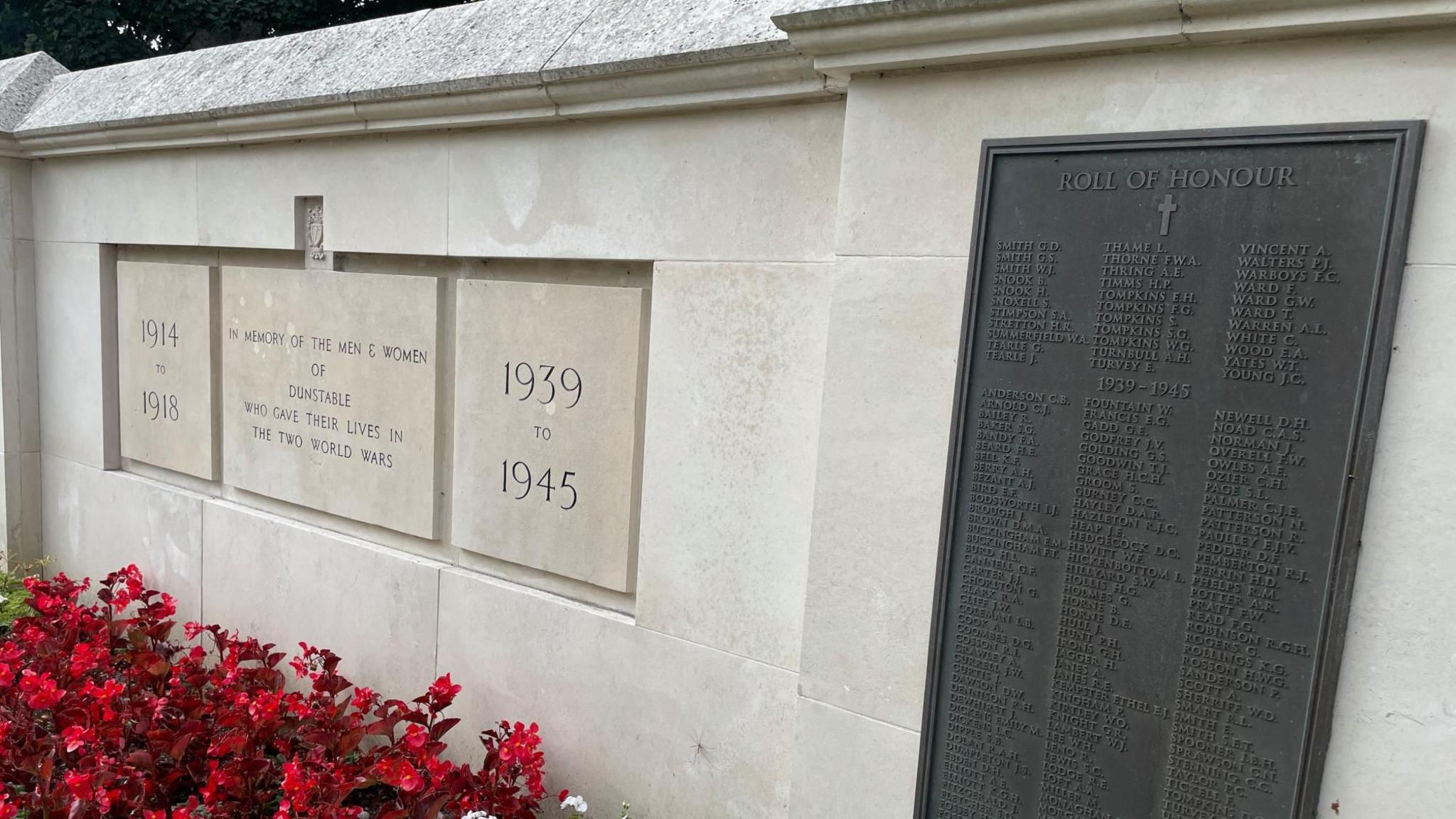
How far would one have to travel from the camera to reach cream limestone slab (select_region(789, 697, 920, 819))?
2.88 meters

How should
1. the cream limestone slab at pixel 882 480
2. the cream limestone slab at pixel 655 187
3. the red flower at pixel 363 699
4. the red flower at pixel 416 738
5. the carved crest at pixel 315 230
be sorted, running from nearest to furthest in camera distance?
1. the cream limestone slab at pixel 882 480
2. the cream limestone slab at pixel 655 187
3. the red flower at pixel 416 738
4. the red flower at pixel 363 699
5. the carved crest at pixel 315 230

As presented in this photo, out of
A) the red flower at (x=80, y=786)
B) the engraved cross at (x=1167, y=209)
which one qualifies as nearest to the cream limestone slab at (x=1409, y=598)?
the engraved cross at (x=1167, y=209)

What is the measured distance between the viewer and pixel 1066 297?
2.51 metres

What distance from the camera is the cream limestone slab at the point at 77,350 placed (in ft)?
19.8

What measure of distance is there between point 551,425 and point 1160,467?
2.51 metres

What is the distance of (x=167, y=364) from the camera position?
18.7ft

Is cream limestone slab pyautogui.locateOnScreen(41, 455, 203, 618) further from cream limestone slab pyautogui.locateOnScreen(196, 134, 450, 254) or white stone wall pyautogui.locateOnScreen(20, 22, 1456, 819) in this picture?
cream limestone slab pyautogui.locateOnScreen(196, 134, 450, 254)

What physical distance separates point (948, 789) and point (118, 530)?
5.72 metres

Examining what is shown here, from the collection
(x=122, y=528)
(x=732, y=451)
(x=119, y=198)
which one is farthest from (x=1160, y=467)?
(x=122, y=528)

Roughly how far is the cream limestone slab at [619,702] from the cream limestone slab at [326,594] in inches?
8.0

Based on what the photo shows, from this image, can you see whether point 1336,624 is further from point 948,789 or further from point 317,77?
point 317,77

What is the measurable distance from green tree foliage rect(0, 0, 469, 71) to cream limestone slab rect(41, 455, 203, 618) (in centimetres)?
1032

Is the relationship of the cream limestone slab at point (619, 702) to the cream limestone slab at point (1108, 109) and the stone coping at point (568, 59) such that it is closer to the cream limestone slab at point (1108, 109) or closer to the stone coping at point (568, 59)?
the cream limestone slab at point (1108, 109)

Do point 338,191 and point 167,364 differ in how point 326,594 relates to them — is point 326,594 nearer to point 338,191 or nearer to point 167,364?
point 167,364
